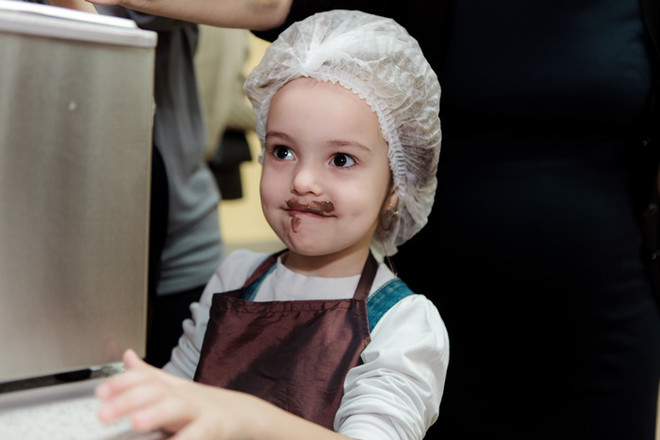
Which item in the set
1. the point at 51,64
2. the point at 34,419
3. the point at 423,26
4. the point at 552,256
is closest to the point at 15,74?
the point at 51,64

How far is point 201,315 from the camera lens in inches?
41.2

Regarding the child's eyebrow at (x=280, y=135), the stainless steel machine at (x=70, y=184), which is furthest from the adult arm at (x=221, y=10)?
the stainless steel machine at (x=70, y=184)

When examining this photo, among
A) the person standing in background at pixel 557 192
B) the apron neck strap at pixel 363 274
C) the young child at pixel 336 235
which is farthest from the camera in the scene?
the person standing in background at pixel 557 192

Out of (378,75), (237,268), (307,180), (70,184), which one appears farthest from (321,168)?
(70,184)

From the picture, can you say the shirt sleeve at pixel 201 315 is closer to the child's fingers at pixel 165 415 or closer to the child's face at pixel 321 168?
the child's face at pixel 321 168

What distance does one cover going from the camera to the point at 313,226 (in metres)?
0.89

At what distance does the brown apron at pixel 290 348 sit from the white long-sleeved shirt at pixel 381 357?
27mm

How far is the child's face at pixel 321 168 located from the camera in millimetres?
884

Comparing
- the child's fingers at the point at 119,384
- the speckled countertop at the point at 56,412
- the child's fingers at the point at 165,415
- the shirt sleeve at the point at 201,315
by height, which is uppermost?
the child's fingers at the point at 119,384

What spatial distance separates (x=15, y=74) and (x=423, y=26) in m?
0.67

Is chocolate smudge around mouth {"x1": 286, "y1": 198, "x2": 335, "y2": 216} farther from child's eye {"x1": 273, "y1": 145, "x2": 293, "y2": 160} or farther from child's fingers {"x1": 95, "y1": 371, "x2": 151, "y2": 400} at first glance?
child's fingers {"x1": 95, "y1": 371, "x2": 151, "y2": 400}

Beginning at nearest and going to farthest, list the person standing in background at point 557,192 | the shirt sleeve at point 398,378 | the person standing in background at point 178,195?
the shirt sleeve at point 398,378
the person standing in background at point 557,192
the person standing in background at point 178,195

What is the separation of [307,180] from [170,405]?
0.43m

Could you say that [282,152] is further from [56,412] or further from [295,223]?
[56,412]
